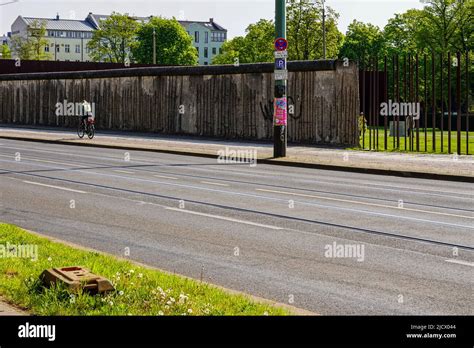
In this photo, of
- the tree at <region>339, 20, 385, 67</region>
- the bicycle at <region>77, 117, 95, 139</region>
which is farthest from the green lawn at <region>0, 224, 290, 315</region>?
the tree at <region>339, 20, 385, 67</region>

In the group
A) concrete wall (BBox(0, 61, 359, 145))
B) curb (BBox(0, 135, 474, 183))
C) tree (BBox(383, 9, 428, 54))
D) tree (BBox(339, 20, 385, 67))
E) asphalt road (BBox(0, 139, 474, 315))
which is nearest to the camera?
asphalt road (BBox(0, 139, 474, 315))

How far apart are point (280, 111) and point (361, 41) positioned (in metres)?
78.7

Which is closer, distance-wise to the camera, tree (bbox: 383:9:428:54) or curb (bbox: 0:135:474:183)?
curb (bbox: 0:135:474:183)

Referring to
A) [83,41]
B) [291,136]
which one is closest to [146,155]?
[291,136]

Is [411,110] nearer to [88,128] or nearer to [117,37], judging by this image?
[88,128]

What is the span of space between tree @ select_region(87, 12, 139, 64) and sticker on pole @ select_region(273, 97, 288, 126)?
99.7 meters

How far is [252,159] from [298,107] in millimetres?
7057

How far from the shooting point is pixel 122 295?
6379 mm

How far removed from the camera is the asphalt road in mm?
7473

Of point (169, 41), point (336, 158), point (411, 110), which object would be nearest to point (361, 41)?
point (169, 41)

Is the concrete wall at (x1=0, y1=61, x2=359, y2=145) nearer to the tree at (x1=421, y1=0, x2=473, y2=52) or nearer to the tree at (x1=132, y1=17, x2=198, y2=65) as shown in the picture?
the tree at (x1=421, y1=0, x2=473, y2=52)

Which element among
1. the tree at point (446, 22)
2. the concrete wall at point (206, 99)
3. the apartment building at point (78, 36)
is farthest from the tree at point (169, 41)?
the concrete wall at point (206, 99)

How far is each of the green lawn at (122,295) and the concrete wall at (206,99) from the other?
21.2 m
